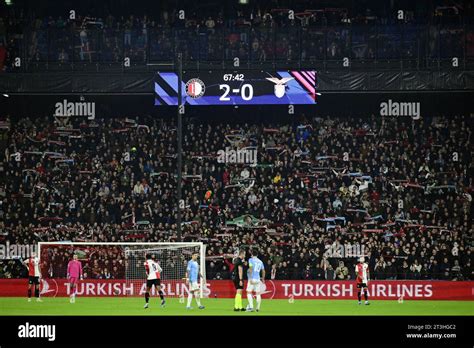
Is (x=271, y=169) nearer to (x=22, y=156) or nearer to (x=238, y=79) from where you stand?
(x=238, y=79)

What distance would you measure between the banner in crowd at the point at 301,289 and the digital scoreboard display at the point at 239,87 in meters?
11.8

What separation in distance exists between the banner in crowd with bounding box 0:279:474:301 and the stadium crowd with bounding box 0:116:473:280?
1.49m

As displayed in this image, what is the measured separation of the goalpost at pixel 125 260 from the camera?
33562 millimetres

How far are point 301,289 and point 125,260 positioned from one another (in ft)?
22.1

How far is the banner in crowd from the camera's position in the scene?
115ft

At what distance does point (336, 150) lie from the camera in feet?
150

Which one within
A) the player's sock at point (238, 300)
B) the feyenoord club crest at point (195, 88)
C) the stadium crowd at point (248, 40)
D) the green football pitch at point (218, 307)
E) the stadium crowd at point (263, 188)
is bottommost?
the green football pitch at point (218, 307)

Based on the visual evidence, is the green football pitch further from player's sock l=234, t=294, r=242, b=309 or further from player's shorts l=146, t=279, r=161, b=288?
player's shorts l=146, t=279, r=161, b=288

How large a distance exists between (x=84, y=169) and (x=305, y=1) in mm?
14039

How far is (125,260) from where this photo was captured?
3500cm

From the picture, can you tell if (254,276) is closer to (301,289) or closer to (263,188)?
(301,289)

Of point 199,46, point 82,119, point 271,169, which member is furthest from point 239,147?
point 82,119

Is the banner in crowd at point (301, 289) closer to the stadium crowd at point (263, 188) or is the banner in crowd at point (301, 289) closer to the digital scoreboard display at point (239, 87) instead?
the stadium crowd at point (263, 188)

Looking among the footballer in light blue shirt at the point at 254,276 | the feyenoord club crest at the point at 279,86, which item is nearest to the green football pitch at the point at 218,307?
the footballer in light blue shirt at the point at 254,276
